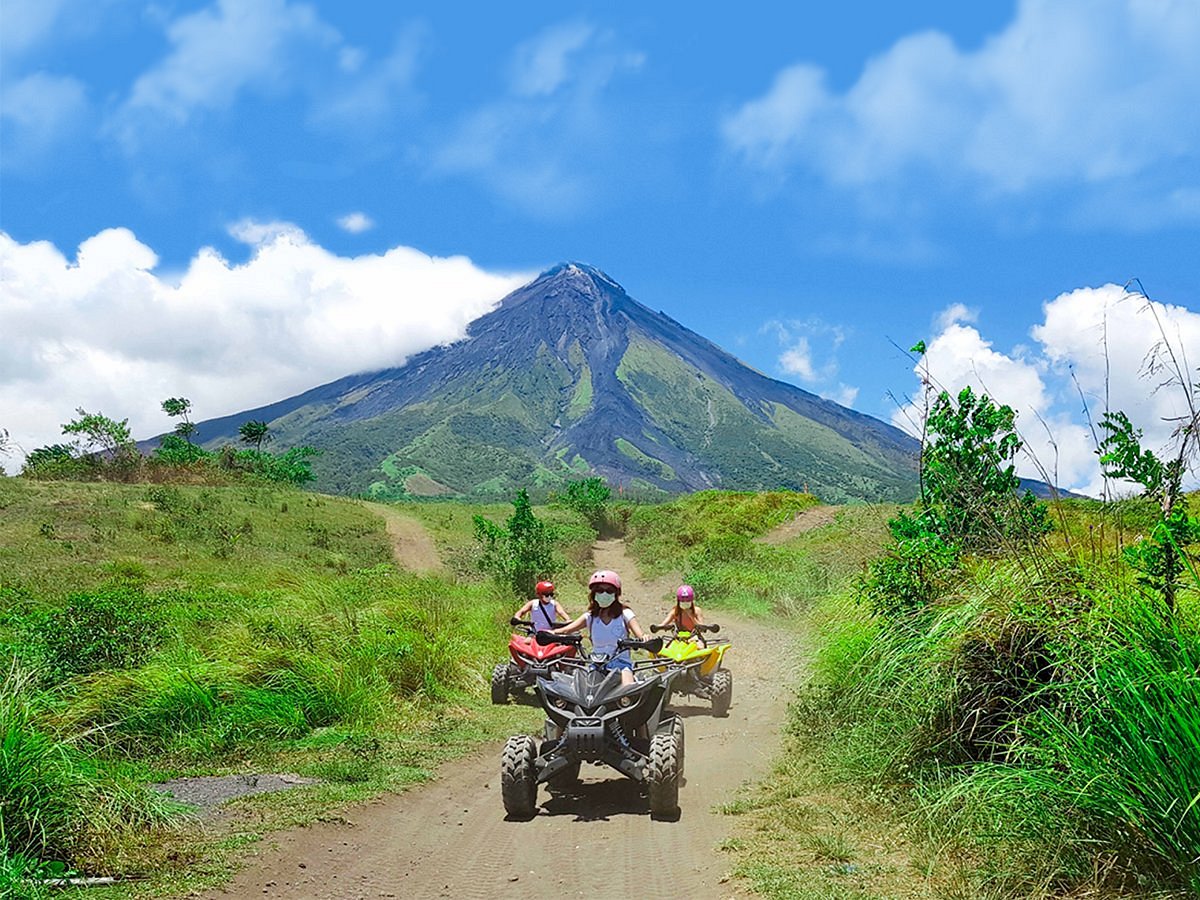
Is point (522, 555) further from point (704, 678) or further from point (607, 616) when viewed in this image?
point (607, 616)

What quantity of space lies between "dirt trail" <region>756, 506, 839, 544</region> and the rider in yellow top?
2341 cm

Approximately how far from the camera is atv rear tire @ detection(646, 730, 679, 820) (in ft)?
20.1

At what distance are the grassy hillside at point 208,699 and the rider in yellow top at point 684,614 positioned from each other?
2303 millimetres

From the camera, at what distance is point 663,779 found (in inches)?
241

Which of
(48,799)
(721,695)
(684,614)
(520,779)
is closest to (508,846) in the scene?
(520,779)

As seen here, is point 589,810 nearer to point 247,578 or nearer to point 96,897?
point 96,897

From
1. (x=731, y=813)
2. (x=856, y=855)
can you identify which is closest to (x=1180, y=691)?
(x=856, y=855)

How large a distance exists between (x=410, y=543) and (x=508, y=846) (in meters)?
33.2

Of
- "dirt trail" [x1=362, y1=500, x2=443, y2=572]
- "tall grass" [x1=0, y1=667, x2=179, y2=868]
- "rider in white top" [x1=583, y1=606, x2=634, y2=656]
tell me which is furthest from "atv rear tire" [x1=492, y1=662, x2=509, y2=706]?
"dirt trail" [x1=362, y1=500, x2=443, y2=572]

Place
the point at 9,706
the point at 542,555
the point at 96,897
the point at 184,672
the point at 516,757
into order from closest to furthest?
the point at 96,897 → the point at 9,706 → the point at 516,757 → the point at 184,672 → the point at 542,555

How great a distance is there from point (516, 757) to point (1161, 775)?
12.8 ft

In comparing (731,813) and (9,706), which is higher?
(9,706)

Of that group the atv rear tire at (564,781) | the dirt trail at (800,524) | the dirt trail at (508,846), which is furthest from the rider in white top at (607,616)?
the dirt trail at (800,524)

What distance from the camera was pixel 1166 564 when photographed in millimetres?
5148
